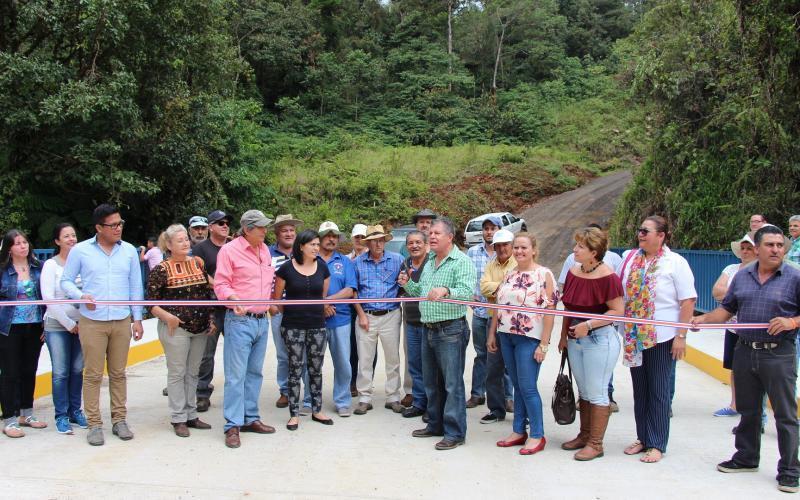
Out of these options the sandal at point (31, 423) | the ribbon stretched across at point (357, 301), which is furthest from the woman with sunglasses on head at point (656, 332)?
the sandal at point (31, 423)

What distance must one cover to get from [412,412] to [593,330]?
90.9 inches

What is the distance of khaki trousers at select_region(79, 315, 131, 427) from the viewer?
6004 millimetres

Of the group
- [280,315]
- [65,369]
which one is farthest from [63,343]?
[280,315]

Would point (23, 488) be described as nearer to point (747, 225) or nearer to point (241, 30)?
point (747, 225)

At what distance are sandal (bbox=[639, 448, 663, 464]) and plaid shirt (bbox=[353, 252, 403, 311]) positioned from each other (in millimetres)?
2923

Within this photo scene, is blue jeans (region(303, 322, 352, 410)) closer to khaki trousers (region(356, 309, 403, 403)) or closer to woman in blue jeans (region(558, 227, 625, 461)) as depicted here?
khaki trousers (region(356, 309, 403, 403))

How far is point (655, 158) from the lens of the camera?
20250 millimetres

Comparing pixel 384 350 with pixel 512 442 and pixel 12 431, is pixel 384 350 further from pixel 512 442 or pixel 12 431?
pixel 12 431

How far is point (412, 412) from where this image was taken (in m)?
7.05

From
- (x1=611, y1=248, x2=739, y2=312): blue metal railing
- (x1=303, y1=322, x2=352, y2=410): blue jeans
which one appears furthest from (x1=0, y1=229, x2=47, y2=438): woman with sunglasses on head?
(x1=611, y1=248, x2=739, y2=312): blue metal railing

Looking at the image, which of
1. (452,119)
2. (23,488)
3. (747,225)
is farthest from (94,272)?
(452,119)

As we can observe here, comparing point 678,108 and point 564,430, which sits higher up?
point 678,108

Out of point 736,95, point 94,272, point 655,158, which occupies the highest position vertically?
point 736,95

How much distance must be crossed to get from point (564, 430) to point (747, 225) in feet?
37.1
